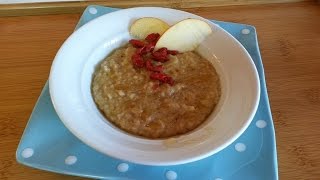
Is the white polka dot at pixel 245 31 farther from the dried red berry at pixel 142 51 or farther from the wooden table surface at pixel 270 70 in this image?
the dried red berry at pixel 142 51

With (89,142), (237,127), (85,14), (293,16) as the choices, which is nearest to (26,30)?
(85,14)

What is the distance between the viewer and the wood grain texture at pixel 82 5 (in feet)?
4.03

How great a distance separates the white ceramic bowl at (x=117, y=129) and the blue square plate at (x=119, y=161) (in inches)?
2.7

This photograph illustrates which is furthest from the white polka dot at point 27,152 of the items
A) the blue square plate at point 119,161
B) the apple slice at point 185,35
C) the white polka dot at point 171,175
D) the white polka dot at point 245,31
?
the white polka dot at point 245,31

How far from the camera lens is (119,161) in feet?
2.67

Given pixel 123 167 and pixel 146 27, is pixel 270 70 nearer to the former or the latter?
pixel 146 27

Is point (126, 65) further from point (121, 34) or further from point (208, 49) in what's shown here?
point (208, 49)

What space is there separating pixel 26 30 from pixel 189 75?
573 mm

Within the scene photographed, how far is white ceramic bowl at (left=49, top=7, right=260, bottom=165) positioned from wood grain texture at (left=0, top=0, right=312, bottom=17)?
25 cm

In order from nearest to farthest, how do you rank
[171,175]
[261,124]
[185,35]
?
[171,175]
[261,124]
[185,35]

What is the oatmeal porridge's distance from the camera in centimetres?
85

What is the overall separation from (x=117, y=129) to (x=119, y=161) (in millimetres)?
71

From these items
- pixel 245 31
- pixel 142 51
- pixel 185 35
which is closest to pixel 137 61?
pixel 142 51

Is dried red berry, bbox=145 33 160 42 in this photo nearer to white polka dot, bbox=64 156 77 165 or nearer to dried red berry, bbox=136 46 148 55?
dried red berry, bbox=136 46 148 55
